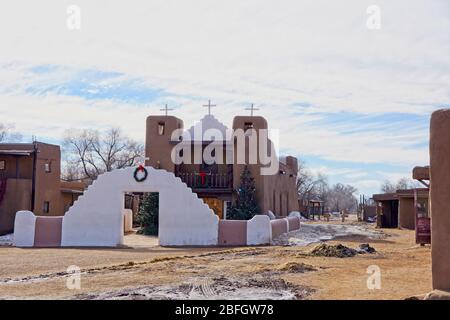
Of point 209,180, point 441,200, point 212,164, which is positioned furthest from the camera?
point 212,164

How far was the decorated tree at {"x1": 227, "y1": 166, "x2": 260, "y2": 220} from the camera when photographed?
28.6m

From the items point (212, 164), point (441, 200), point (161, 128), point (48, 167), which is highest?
point (161, 128)

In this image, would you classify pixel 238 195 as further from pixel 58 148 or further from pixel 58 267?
pixel 58 267

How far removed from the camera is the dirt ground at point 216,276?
31.9ft

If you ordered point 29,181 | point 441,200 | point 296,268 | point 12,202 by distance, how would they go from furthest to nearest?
point 29,181 → point 12,202 → point 296,268 → point 441,200

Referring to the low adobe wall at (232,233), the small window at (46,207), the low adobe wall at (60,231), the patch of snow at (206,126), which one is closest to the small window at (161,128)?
the patch of snow at (206,126)

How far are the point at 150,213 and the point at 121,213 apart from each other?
5.17 m

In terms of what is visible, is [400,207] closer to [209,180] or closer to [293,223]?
[293,223]

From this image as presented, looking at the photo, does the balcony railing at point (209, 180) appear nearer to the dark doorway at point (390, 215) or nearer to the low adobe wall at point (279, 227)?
the low adobe wall at point (279, 227)

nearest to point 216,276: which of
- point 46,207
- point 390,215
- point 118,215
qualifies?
point 118,215

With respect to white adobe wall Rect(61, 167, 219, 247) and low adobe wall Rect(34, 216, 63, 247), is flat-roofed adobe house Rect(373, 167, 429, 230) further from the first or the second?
low adobe wall Rect(34, 216, 63, 247)

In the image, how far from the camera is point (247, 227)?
2294cm

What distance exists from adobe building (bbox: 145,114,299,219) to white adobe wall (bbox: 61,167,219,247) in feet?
20.6

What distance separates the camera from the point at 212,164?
103 ft
